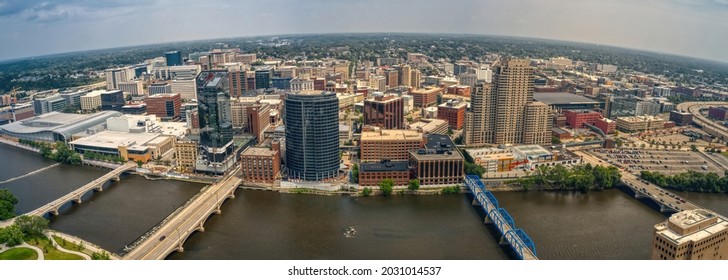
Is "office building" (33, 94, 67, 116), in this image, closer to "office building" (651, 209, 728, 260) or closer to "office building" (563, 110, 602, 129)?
"office building" (563, 110, 602, 129)

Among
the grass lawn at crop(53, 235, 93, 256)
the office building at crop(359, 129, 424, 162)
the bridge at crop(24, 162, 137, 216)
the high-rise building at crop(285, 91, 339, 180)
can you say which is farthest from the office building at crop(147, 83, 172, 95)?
the grass lawn at crop(53, 235, 93, 256)

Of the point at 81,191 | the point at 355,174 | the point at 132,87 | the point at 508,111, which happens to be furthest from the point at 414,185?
the point at 132,87

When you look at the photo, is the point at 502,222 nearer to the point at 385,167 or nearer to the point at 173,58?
the point at 385,167

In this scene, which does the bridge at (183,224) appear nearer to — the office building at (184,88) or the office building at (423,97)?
the office building at (423,97)

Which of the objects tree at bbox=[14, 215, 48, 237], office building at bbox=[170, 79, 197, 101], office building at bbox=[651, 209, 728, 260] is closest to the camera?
office building at bbox=[651, 209, 728, 260]

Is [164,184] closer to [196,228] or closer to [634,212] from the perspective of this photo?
[196,228]

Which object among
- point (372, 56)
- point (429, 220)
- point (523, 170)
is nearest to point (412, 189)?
point (429, 220)
